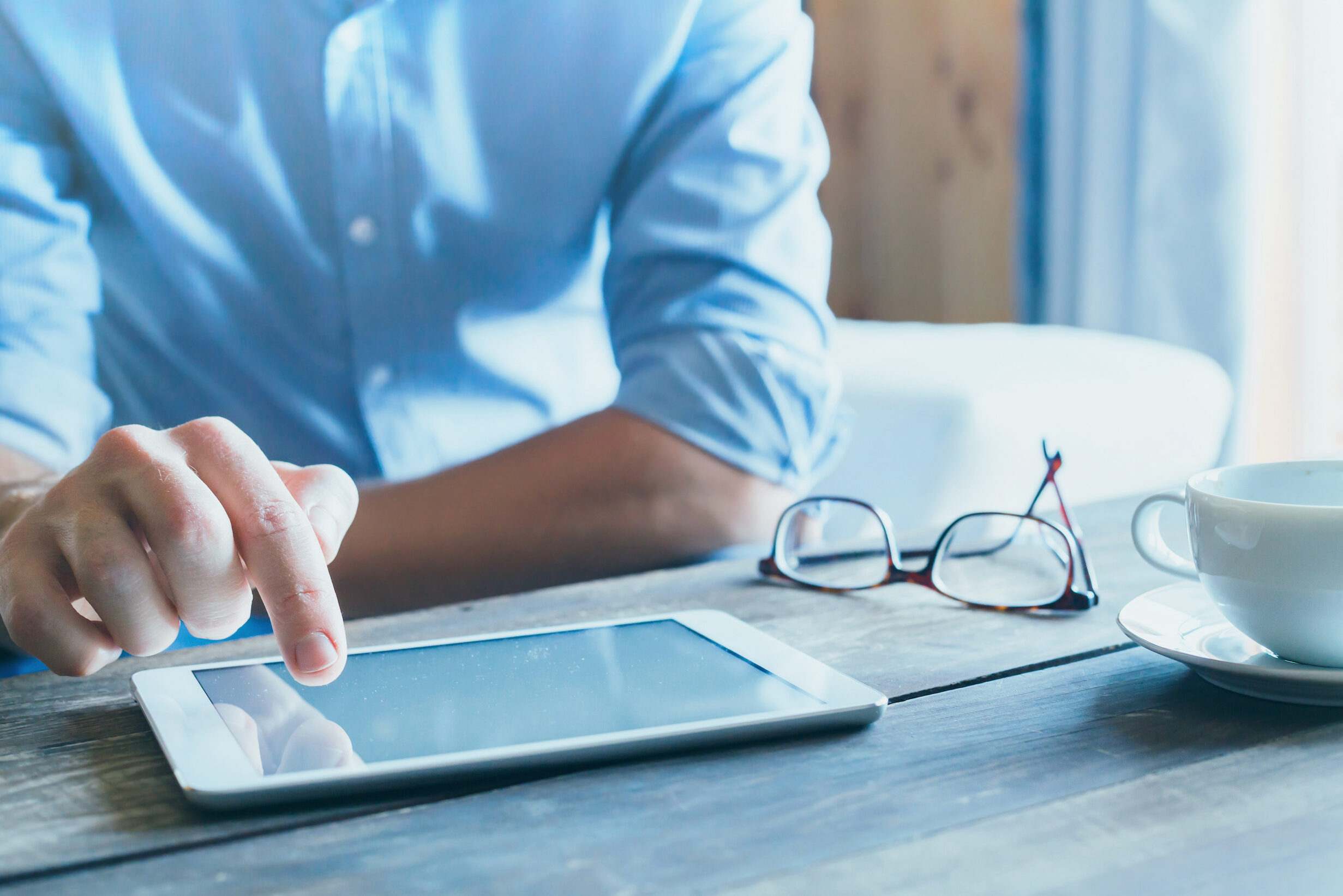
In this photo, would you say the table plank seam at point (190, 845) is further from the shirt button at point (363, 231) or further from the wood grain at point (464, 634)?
the shirt button at point (363, 231)

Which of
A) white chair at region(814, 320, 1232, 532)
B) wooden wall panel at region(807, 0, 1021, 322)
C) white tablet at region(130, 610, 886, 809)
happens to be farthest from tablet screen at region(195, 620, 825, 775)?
wooden wall panel at region(807, 0, 1021, 322)

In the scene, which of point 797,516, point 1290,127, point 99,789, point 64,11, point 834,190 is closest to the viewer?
point 99,789

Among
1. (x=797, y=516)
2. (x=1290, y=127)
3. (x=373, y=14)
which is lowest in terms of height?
(x=797, y=516)

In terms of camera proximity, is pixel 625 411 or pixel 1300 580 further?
pixel 625 411

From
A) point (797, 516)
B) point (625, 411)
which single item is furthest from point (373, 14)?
point (797, 516)

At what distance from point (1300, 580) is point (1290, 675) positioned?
0.03m

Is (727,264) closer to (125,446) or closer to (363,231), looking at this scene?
(363,231)

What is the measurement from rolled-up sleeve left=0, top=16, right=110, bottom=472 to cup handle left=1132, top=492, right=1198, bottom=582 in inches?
30.0

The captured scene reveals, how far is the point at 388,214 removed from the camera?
92 cm

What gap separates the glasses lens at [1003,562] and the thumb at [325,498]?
0.97ft

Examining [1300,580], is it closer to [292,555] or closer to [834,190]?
[292,555]

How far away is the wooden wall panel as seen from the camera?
95.9 inches

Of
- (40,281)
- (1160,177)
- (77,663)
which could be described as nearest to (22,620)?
(77,663)

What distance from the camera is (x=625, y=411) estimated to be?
87cm
